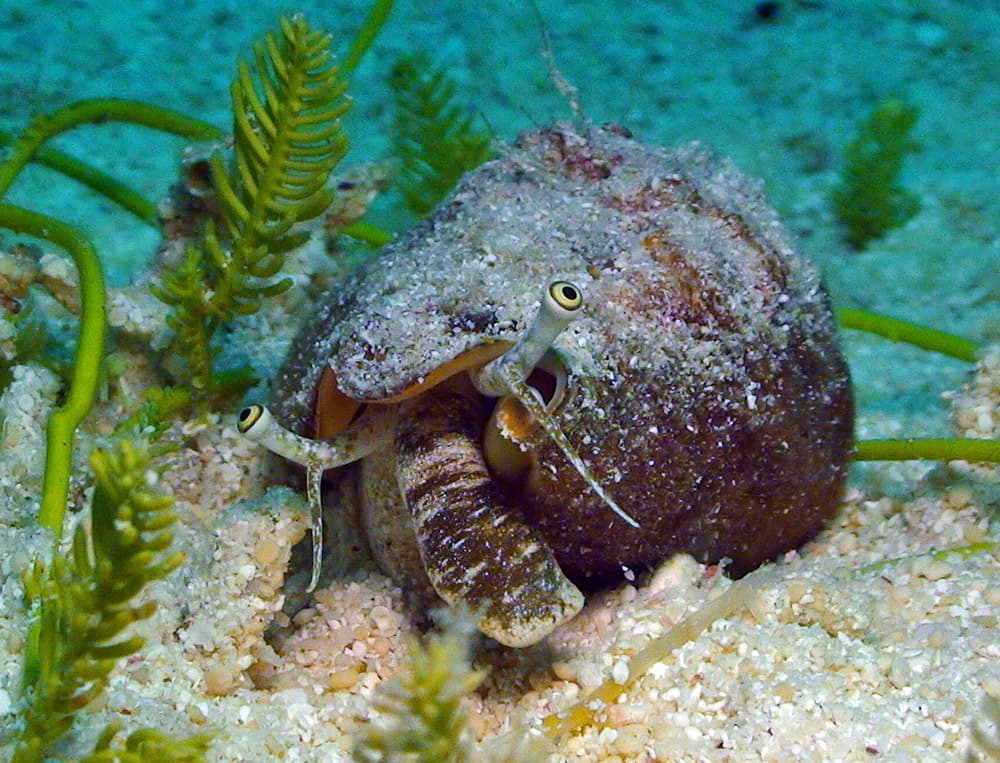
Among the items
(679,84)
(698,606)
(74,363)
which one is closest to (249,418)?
(74,363)

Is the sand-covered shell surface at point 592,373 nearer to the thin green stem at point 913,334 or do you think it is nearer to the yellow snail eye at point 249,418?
the yellow snail eye at point 249,418

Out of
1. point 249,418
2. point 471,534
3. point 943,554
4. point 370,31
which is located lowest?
point 943,554

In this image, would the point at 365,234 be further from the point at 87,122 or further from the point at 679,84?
the point at 679,84

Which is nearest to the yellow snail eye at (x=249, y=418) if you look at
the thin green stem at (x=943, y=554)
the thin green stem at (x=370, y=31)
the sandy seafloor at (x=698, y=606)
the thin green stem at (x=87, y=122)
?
the sandy seafloor at (x=698, y=606)

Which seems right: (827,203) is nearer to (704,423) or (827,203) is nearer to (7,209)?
(704,423)

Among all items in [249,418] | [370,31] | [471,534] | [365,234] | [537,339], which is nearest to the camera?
[537,339]

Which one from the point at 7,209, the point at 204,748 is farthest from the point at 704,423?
the point at 7,209

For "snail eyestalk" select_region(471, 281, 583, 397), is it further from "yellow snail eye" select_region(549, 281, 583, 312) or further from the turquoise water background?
the turquoise water background

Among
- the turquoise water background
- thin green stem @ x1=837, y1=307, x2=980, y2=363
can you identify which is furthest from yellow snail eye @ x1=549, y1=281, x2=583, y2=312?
the turquoise water background

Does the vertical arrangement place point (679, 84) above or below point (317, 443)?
below
